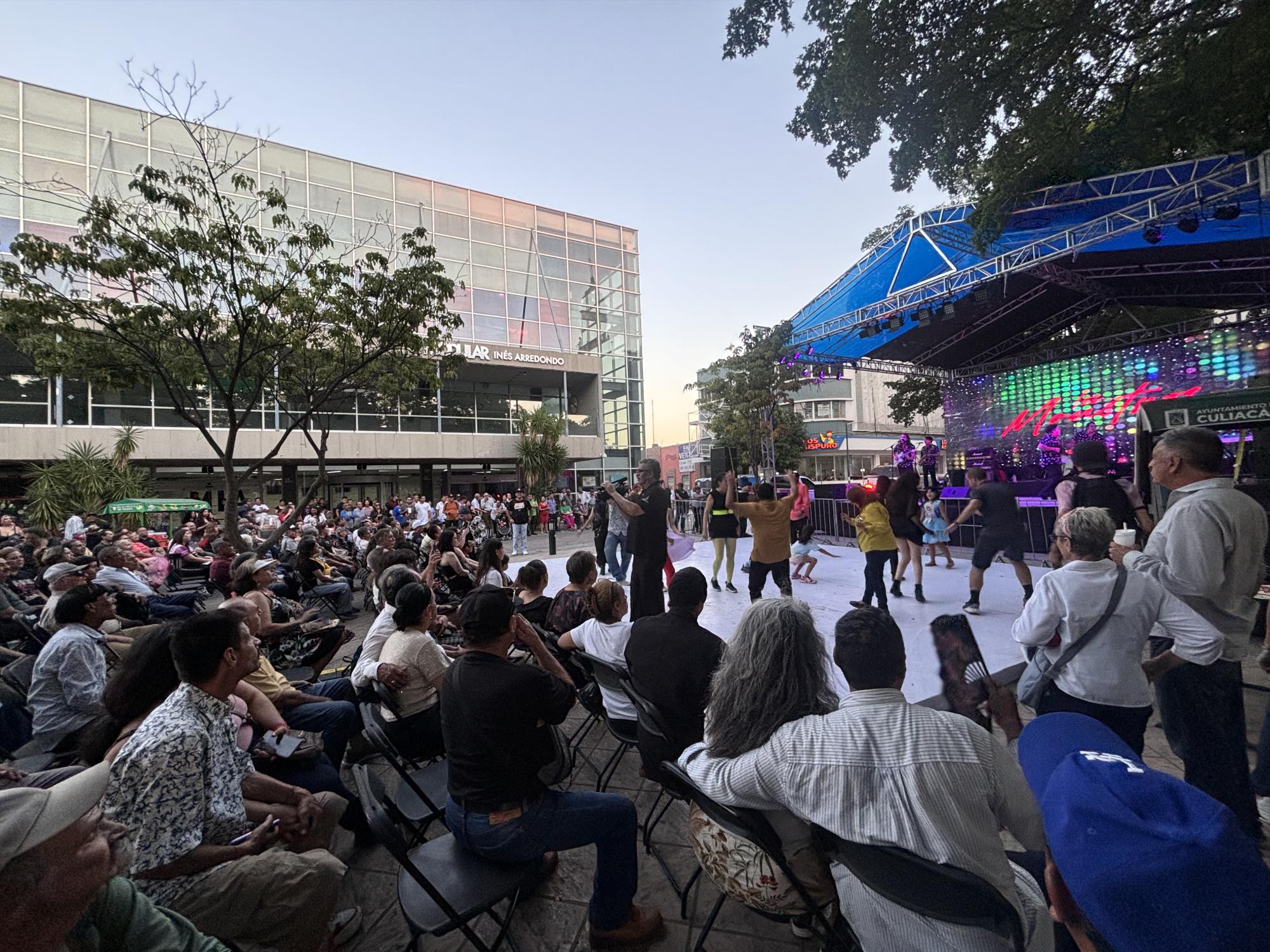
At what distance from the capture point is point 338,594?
290 inches

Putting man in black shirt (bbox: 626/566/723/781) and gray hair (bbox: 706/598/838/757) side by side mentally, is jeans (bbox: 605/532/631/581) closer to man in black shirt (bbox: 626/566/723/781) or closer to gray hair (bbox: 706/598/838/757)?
man in black shirt (bbox: 626/566/723/781)

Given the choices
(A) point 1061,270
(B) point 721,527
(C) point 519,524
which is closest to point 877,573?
(B) point 721,527

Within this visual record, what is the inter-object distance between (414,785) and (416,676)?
2.09ft

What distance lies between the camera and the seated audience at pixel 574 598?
3.79 meters

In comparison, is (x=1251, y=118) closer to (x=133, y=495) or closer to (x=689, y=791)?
(x=689, y=791)

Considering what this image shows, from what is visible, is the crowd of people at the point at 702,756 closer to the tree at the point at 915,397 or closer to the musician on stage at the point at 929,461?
the musician on stage at the point at 929,461

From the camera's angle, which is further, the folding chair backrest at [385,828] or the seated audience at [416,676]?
the seated audience at [416,676]

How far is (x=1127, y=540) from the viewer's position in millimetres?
2746

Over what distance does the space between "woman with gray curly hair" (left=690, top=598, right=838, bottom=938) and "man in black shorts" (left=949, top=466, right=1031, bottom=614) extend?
4.71m

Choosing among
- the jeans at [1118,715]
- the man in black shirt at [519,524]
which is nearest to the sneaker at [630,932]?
the jeans at [1118,715]

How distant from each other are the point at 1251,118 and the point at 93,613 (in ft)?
41.1

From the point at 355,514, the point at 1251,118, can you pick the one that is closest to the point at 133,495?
the point at 355,514

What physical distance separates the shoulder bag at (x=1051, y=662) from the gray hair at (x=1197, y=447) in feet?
2.14

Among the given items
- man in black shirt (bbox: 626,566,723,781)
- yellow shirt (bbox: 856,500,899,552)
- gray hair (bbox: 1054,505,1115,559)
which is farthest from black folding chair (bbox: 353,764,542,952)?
yellow shirt (bbox: 856,500,899,552)
